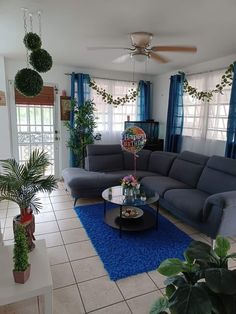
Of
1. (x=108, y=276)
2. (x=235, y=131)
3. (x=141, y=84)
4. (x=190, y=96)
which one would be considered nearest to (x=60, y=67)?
(x=141, y=84)

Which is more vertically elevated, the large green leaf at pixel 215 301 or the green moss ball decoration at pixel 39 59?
the green moss ball decoration at pixel 39 59

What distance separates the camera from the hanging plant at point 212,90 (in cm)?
346

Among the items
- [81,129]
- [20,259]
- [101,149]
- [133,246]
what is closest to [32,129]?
[81,129]

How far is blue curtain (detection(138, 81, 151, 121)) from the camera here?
5199mm

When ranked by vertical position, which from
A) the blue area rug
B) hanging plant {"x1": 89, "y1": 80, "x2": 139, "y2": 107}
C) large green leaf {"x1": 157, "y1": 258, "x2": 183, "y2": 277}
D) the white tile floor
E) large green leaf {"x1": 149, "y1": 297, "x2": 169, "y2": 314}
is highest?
hanging plant {"x1": 89, "y1": 80, "x2": 139, "y2": 107}

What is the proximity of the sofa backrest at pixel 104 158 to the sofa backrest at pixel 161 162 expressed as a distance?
611 mm

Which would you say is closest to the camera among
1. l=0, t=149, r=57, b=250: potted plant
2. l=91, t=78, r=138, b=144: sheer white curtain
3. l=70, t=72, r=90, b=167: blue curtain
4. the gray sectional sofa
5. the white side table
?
the white side table

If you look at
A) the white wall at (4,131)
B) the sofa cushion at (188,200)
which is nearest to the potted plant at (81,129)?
the white wall at (4,131)

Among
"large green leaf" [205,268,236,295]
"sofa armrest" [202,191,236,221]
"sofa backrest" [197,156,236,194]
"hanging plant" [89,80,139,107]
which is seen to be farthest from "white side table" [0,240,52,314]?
"hanging plant" [89,80,139,107]

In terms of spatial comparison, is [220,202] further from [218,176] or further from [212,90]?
[212,90]

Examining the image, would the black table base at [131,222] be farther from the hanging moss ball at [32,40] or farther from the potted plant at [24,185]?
the hanging moss ball at [32,40]

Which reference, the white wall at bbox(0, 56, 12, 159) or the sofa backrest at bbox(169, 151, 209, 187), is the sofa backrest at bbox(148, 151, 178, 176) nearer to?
the sofa backrest at bbox(169, 151, 209, 187)

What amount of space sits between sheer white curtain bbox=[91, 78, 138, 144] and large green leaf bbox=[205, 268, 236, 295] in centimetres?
431

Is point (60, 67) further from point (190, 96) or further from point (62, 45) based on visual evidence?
point (190, 96)
